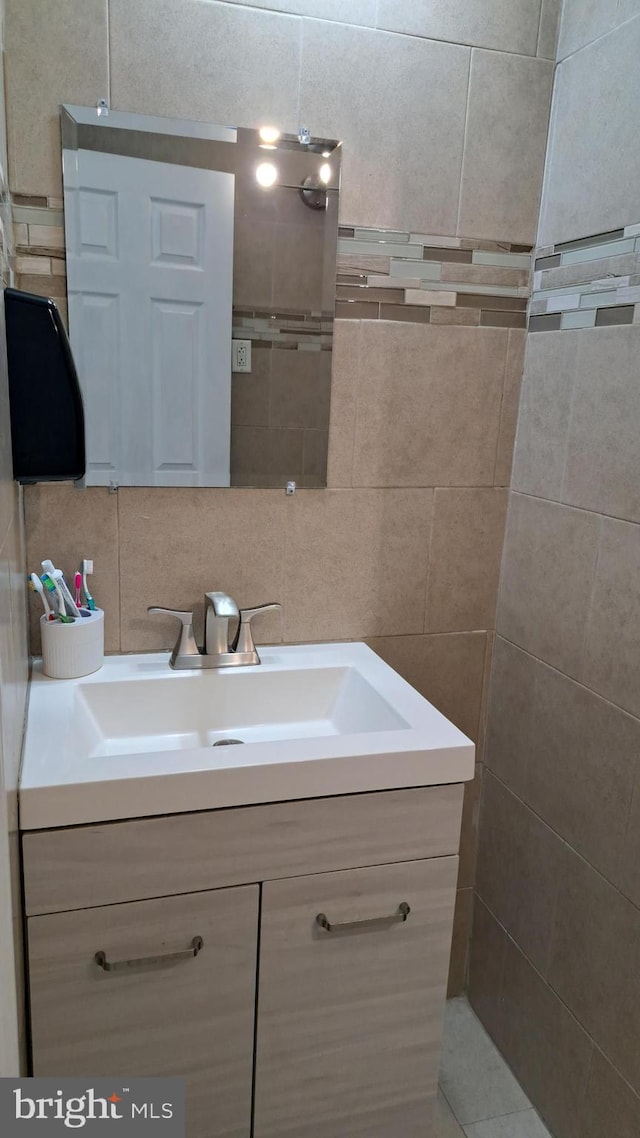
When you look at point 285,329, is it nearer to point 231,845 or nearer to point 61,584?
point 61,584

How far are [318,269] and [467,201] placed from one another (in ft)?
1.13

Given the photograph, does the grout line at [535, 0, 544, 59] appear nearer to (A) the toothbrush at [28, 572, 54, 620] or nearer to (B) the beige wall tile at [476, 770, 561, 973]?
(A) the toothbrush at [28, 572, 54, 620]

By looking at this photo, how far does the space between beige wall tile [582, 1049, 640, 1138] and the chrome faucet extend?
0.98 m

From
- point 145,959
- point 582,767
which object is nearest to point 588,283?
point 582,767

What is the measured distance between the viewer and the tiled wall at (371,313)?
1.35 meters

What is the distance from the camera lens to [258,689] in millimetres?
1512

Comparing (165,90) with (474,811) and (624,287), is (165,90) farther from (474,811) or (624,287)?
(474,811)

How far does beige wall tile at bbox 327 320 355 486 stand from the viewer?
156 cm

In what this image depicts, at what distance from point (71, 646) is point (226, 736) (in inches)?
12.6

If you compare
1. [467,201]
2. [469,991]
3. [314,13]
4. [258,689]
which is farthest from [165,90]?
[469,991]

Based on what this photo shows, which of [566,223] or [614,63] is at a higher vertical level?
[614,63]

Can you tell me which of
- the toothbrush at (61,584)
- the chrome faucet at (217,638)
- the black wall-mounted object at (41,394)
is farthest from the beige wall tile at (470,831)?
the black wall-mounted object at (41,394)

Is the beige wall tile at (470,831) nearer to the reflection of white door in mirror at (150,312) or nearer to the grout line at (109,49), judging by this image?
the reflection of white door in mirror at (150,312)

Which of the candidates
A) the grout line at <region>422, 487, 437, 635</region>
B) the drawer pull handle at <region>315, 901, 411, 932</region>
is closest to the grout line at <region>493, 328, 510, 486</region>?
the grout line at <region>422, 487, 437, 635</region>
